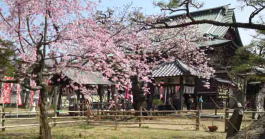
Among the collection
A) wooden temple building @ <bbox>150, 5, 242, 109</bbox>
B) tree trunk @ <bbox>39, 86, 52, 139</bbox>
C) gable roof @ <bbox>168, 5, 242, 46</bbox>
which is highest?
gable roof @ <bbox>168, 5, 242, 46</bbox>

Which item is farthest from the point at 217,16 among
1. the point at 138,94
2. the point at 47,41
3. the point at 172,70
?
the point at 47,41

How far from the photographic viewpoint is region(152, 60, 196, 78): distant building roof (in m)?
21.3

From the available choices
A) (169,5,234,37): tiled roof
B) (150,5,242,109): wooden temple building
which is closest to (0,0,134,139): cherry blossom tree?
(150,5,242,109): wooden temple building

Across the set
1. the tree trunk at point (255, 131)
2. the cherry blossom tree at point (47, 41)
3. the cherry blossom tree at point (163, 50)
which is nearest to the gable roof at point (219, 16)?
the cherry blossom tree at point (163, 50)

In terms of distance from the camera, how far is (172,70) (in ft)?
72.2

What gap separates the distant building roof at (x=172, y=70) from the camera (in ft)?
69.9

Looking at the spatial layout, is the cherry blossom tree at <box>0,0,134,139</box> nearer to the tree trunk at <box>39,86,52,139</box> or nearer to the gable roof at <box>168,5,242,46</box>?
the tree trunk at <box>39,86,52,139</box>

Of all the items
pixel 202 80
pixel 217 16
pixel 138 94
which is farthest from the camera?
pixel 217 16

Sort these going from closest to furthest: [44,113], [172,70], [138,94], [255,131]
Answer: [255,131] < [44,113] < [138,94] < [172,70]

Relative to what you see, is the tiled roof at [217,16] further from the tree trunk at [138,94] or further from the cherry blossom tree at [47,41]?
the cherry blossom tree at [47,41]

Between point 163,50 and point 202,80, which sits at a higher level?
point 163,50

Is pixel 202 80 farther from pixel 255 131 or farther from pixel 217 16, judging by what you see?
pixel 255 131

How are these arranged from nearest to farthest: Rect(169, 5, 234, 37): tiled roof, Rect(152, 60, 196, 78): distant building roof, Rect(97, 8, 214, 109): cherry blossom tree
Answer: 1. Rect(97, 8, 214, 109): cherry blossom tree
2. Rect(152, 60, 196, 78): distant building roof
3. Rect(169, 5, 234, 37): tiled roof

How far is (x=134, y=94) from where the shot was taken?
68.1ft
